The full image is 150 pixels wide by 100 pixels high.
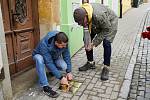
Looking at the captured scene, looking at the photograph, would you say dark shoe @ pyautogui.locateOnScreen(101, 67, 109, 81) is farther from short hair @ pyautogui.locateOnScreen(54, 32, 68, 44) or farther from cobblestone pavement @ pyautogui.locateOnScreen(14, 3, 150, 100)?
short hair @ pyautogui.locateOnScreen(54, 32, 68, 44)

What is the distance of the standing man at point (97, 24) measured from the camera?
4.74 m

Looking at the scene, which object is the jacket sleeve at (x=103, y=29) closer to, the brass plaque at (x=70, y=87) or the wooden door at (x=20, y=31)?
the brass plaque at (x=70, y=87)

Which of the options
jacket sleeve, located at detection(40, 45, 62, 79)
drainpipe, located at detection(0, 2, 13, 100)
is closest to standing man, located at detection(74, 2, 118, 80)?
jacket sleeve, located at detection(40, 45, 62, 79)

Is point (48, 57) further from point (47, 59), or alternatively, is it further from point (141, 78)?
point (141, 78)

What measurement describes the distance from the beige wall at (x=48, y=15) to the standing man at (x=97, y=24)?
0.87 meters

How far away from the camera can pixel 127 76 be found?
17.7 feet

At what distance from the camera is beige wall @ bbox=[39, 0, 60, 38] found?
5672 mm

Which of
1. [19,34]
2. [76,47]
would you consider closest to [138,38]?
[76,47]

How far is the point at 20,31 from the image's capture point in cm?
530

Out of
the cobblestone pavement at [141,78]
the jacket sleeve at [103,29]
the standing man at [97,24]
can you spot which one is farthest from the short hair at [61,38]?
the cobblestone pavement at [141,78]

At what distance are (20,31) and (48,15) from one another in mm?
751

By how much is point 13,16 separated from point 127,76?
254 cm

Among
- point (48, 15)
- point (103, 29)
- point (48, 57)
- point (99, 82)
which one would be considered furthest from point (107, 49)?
→ point (48, 15)

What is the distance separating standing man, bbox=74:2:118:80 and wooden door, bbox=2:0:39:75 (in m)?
1.20
